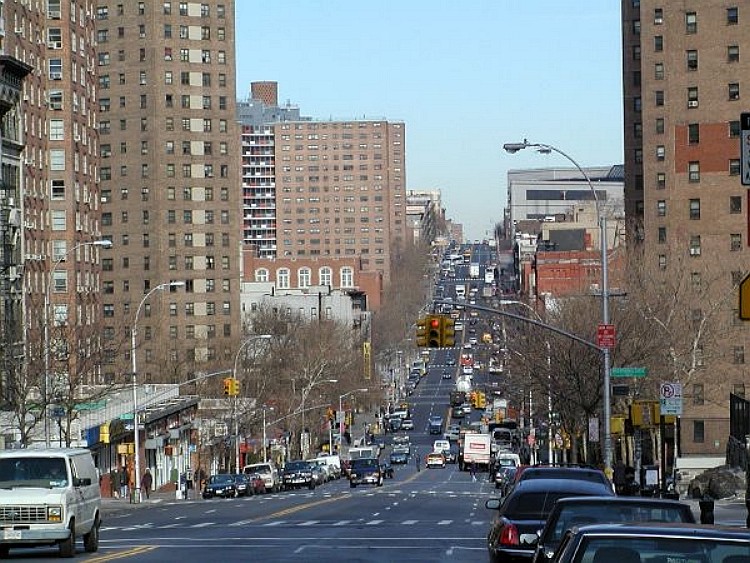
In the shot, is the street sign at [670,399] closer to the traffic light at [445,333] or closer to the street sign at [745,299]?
the traffic light at [445,333]

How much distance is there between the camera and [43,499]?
29938 mm

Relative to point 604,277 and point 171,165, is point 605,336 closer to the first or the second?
point 604,277

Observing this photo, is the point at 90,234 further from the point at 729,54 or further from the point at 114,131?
the point at 729,54

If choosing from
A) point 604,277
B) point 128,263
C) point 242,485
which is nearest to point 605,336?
point 604,277

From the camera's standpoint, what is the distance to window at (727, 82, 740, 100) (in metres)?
113

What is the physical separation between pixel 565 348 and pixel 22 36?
4584 cm

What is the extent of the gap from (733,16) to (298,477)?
146ft

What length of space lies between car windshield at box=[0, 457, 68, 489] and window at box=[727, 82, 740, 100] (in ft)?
289

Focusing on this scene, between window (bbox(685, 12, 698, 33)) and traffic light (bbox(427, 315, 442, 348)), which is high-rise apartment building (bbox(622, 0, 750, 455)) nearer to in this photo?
window (bbox(685, 12, 698, 33))

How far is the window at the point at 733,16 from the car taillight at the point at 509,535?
9548 cm

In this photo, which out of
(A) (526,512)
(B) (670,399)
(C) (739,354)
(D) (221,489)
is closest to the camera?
(A) (526,512)

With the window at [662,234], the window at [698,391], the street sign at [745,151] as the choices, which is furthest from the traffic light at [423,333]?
the window at [662,234]

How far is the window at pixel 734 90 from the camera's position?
11262cm

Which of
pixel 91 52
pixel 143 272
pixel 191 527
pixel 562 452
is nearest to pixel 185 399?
pixel 562 452
